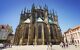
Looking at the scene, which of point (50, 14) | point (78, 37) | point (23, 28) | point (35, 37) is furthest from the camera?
point (50, 14)

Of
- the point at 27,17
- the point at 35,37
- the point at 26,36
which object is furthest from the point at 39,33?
the point at 27,17

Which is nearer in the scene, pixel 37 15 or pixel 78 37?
pixel 78 37

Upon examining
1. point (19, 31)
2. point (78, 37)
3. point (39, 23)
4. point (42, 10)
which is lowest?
point (78, 37)

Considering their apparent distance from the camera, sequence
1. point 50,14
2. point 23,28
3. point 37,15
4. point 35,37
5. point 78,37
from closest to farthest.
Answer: point 35,37, point 23,28, point 78,37, point 37,15, point 50,14

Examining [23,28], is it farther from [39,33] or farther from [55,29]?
[55,29]

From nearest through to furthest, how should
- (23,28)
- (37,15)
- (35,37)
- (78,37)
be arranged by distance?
(35,37), (23,28), (78,37), (37,15)

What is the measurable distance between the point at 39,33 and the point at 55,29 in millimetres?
6556

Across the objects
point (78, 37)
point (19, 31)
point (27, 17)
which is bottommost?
point (78, 37)

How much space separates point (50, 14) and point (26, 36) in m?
15.7

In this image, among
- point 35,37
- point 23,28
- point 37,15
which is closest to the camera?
point 35,37

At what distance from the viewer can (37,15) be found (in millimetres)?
39312

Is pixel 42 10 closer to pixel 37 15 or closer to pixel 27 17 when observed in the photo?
pixel 37 15

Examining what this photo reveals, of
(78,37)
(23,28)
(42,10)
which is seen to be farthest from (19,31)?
(78,37)

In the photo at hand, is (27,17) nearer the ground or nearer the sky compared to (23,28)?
nearer the sky
